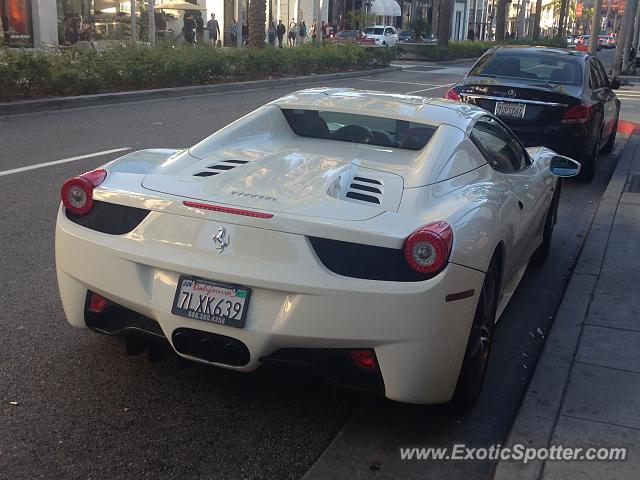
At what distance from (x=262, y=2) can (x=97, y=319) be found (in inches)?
864

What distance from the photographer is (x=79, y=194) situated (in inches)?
152

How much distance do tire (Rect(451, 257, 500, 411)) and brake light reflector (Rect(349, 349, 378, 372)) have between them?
1.66 ft

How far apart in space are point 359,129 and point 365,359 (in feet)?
5.88

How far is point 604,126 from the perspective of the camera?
36.7 ft

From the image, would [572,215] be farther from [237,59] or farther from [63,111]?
[237,59]

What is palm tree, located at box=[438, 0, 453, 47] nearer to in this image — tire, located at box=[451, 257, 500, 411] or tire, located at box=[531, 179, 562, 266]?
tire, located at box=[531, 179, 562, 266]

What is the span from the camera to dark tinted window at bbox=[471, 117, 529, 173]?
4.80m

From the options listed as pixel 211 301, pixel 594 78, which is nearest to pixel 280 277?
pixel 211 301

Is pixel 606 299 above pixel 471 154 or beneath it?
beneath

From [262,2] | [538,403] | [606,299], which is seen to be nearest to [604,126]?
[606,299]

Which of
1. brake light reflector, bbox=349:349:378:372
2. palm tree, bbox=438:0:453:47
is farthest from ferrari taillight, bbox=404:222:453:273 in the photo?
palm tree, bbox=438:0:453:47

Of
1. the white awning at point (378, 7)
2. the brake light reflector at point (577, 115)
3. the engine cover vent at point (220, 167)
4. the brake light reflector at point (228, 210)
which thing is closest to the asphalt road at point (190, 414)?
the brake light reflector at point (228, 210)

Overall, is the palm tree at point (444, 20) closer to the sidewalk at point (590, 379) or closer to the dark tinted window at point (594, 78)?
the dark tinted window at point (594, 78)

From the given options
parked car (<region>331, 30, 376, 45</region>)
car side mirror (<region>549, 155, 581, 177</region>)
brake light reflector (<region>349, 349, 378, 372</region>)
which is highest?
car side mirror (<region>549, 155, 581, 177</region>)
